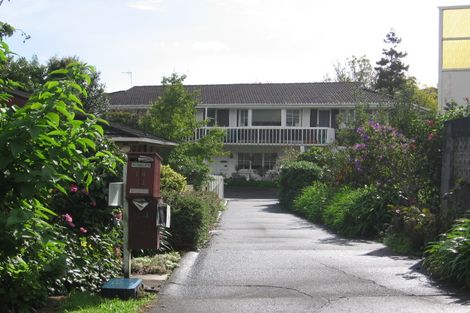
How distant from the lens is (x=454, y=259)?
25.6 feet

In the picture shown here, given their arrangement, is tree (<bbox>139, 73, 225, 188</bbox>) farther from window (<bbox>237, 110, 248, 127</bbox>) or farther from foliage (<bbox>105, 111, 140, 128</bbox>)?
window (<bbox>237, 110, 248, 127</bbox>)

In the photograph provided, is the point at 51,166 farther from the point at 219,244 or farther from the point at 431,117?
the point at 431,117

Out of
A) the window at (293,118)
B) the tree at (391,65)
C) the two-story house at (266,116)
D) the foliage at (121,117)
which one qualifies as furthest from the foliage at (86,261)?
the tree at (391,65)

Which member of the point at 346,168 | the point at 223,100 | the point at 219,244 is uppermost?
the point at 223,100

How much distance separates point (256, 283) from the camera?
7996 mm

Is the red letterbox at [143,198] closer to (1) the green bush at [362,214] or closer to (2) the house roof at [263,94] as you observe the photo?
(1) the green bush at [362,214]

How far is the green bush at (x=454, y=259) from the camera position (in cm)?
759

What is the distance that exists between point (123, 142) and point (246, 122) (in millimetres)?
26088

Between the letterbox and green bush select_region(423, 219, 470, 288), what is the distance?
4095 millimetres

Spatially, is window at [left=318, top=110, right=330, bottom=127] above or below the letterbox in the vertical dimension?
above

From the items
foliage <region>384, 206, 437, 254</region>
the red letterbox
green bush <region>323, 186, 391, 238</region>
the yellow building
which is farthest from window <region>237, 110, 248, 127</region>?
the red letterbox

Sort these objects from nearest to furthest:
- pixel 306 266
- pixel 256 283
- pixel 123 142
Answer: pixel 256 283 < pixel 306 266 < pixel 123 142

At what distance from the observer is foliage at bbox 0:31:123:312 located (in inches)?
194

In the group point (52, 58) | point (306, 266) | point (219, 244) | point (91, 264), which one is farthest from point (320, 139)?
point (91, 264)
